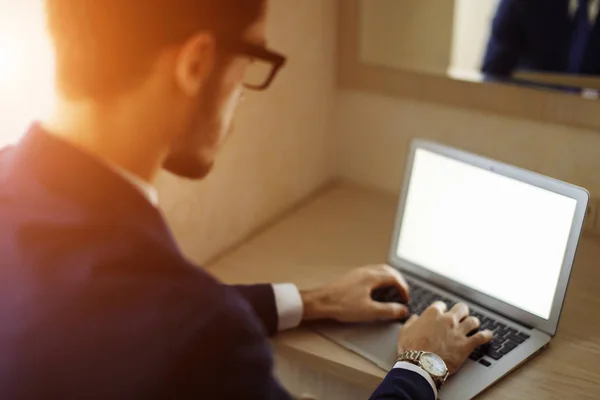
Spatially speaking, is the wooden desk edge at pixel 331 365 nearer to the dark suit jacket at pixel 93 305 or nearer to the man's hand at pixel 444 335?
the man's hand at pixel 444 335

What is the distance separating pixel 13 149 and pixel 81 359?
10.1 inches

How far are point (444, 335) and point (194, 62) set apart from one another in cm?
52

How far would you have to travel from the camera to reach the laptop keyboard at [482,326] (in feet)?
3.28

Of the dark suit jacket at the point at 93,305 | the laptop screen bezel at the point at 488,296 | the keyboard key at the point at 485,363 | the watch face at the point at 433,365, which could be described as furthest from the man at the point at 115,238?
the laptop screen bezel at the point at 488,296

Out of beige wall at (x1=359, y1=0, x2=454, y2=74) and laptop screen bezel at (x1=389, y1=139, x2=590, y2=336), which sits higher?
beige wall at (x1=359, y1=0, x2=454, y2=74)

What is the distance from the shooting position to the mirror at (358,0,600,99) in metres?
1.21

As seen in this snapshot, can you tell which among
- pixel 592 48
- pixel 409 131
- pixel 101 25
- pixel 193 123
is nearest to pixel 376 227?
pixel 409 131

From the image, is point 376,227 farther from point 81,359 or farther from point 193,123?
point 81,359

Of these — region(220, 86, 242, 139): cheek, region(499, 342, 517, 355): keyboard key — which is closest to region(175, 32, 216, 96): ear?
region(220, 86, 242, 139): cheek

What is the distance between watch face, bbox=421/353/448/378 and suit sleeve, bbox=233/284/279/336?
0.72ft

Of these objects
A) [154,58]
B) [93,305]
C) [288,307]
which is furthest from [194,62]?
[288,307]

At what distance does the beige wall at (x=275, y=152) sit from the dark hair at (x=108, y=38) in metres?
0.17

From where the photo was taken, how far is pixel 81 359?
73 centimetres

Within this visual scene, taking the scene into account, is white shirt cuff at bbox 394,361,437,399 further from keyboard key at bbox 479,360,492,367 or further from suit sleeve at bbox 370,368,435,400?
keyboard key at bbox 479,360,492,367
